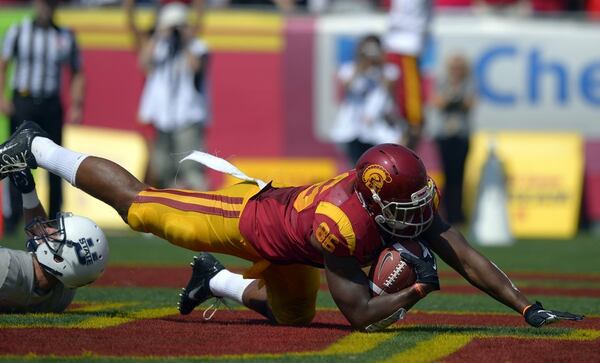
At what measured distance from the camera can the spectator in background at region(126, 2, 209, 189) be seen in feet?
40.0

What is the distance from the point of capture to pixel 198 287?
6.62m

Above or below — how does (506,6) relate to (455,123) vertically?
above

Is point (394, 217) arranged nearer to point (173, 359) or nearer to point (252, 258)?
point (252, 258)

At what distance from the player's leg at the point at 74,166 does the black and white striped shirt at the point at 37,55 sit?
14.8 feet

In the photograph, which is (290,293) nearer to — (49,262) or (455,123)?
(49,262)

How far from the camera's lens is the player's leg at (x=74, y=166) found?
6.45 m

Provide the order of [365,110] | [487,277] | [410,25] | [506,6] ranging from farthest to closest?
[506,6], [365,110], [410,25], [487,277]

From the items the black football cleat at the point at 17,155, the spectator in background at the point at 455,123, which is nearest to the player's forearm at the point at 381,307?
the black football cleat at the point at 17,155

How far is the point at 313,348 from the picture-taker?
5523mm

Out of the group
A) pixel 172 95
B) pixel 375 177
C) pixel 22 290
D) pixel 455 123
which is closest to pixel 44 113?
pixel 172 95

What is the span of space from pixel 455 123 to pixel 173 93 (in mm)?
3157

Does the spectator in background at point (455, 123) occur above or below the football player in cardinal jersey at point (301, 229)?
below

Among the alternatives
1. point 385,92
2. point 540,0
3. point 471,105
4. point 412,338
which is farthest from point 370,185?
point 540,0

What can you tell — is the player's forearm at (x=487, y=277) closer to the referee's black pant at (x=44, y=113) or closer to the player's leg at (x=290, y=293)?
the player's leg at (x=290, y=293)
